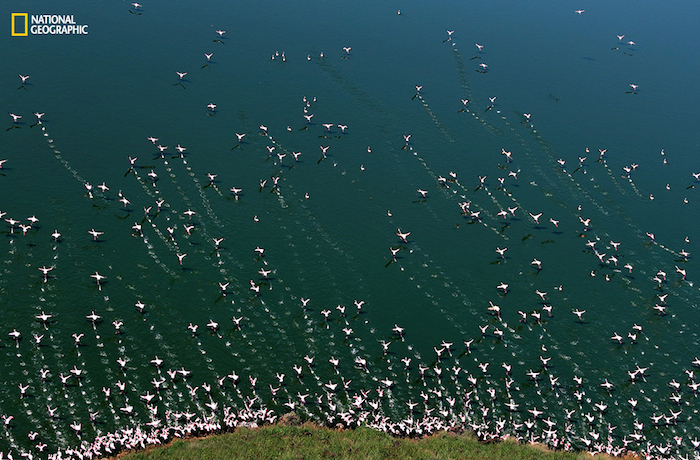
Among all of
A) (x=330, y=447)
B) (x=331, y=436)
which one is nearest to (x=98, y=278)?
(x=331, y=436)

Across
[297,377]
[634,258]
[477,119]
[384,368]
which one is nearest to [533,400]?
[384,368]

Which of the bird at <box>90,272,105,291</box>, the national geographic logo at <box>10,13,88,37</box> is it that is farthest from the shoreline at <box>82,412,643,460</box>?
the national geographic logo at <box>10,13,88,37</box>

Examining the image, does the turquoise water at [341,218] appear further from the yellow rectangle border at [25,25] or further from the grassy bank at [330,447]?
the grassy bank at [330,447]

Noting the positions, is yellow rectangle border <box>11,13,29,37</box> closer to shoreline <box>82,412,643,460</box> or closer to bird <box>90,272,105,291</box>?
bird <box>90,272,105,291</box>

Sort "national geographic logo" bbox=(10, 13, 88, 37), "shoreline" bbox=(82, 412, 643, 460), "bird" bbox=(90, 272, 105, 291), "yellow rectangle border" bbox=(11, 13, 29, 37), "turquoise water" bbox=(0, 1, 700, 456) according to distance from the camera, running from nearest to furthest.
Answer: "shoreline" bbox=(82, 412, 643, 460), "turquoise water" bbox=(0, 1, 700, 456), "bird" bbox=(90, 272, 105, 291), "yellow rectangle border" bbox=(11, 13, 29, 37), "national geographic logo" bbox=(10, 13, 88, 37)

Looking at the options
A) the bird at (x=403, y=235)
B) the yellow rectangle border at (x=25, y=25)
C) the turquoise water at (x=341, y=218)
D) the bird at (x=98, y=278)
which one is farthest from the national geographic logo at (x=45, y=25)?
the bird at (x=403, y=235)
